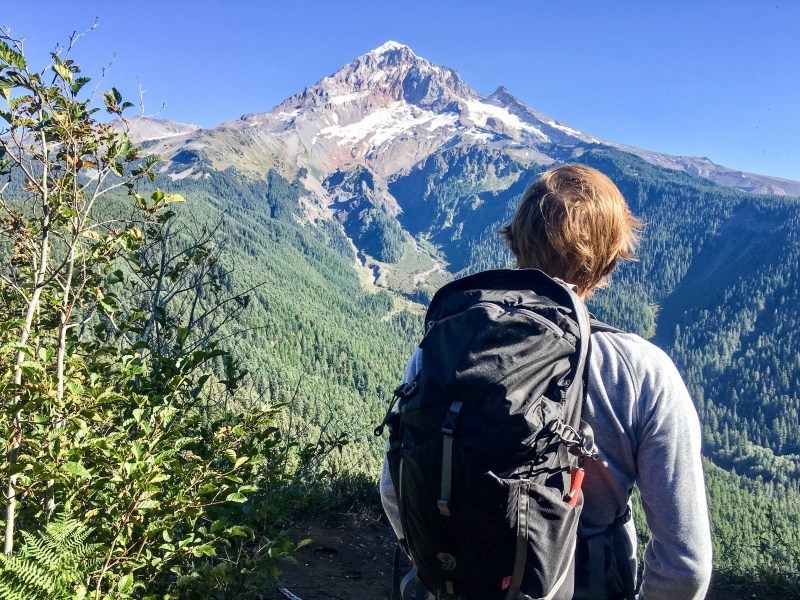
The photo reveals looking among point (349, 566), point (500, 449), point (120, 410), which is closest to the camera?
point (500, 449)

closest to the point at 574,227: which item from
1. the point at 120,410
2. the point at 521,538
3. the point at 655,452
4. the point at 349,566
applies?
the point at 655,452

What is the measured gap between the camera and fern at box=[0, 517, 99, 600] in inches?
79.7

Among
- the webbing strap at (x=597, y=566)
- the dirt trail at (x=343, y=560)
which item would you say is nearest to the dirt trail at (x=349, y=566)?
the dirt trail at (x=343, y=560)

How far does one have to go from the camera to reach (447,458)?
5.34ft

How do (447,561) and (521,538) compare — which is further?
(447,561)

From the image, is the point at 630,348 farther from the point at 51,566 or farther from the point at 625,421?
the point at 51,566

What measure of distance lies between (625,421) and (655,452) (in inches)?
5.1

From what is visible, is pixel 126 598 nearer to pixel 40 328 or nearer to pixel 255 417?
pixel 255 417

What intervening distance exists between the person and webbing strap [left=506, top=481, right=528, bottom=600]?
0.98ft

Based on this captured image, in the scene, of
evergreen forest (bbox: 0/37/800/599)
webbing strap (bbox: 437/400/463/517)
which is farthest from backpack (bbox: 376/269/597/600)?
evergreen forest (bbox: 0/37/800/599)

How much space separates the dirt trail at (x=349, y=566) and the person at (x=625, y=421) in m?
3.63

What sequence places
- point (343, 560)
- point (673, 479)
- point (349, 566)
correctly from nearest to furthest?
point (673, 479) < point (349, 566) < point (343, 560)

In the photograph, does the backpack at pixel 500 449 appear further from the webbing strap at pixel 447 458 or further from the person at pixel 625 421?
the person at pixel 625 421

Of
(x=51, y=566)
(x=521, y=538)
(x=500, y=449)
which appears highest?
(x=500, y=449)
